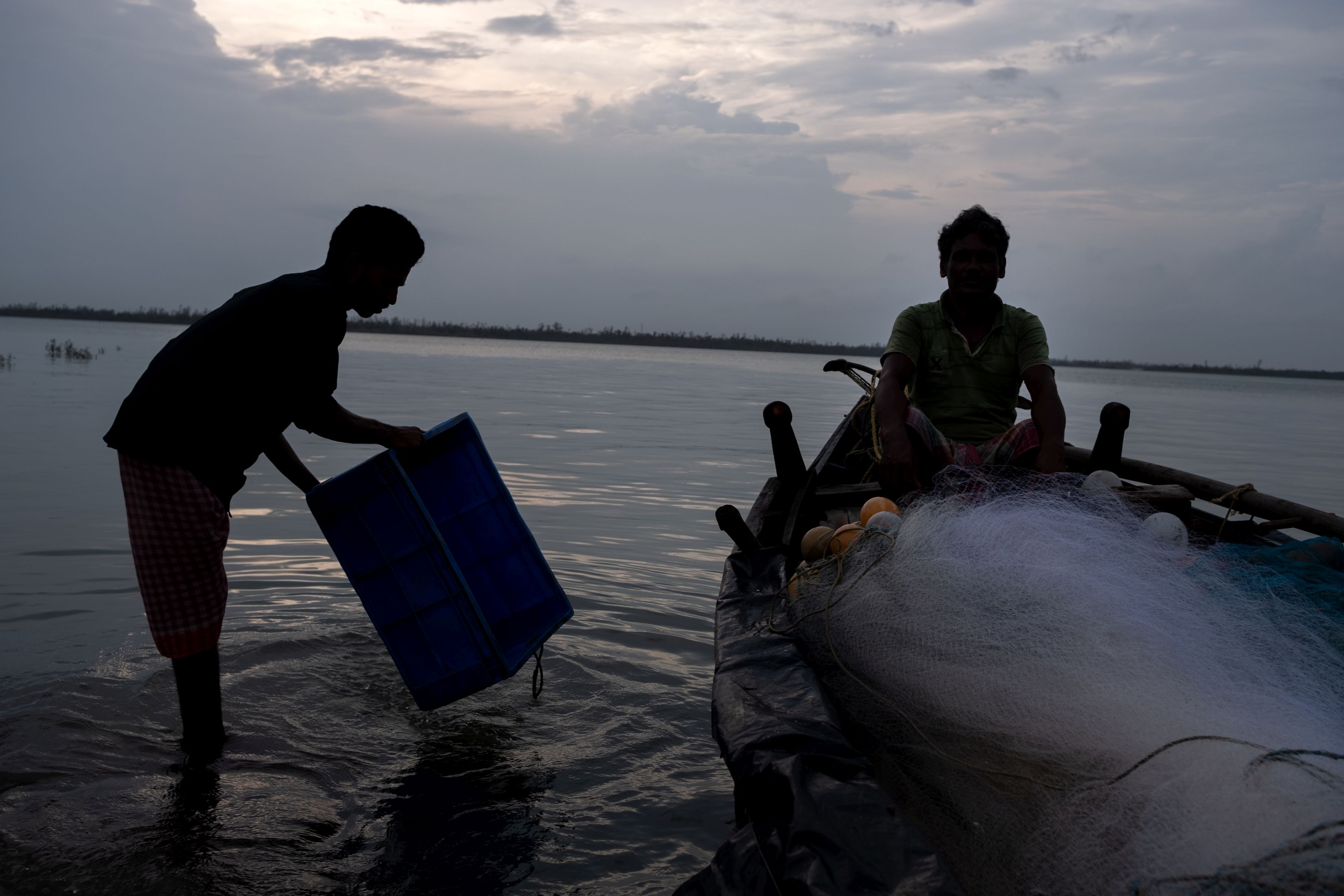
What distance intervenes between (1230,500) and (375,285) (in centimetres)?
412

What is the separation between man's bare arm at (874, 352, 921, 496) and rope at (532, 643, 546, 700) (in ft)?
5.99

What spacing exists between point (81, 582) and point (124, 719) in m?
2.44

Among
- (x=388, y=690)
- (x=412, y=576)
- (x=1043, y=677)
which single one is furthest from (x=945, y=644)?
(x=388, y=690)

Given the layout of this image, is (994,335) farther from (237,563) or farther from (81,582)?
(81,582)

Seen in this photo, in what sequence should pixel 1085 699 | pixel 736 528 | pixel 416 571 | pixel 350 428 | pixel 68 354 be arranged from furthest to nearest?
pixel 68 354, pixel 736 528, pixel 416 571, pixel 350 428, pixel 1085 699

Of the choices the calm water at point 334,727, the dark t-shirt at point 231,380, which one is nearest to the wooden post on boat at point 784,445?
the calm water at point 334,727

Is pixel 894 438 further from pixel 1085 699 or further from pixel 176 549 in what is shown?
pixel 176 549

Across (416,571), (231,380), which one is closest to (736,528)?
(416,571)

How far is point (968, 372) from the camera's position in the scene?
16.7ft

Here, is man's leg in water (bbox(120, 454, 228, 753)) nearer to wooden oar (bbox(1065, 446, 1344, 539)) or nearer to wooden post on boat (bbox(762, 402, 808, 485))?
wooden post on boat (bbox(762, 402, 808, 485))

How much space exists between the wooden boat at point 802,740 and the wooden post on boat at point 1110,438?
2cm

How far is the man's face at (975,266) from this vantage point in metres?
4.84

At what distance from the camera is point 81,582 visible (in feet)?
18.9

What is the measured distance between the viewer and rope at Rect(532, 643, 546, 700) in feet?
13.5
